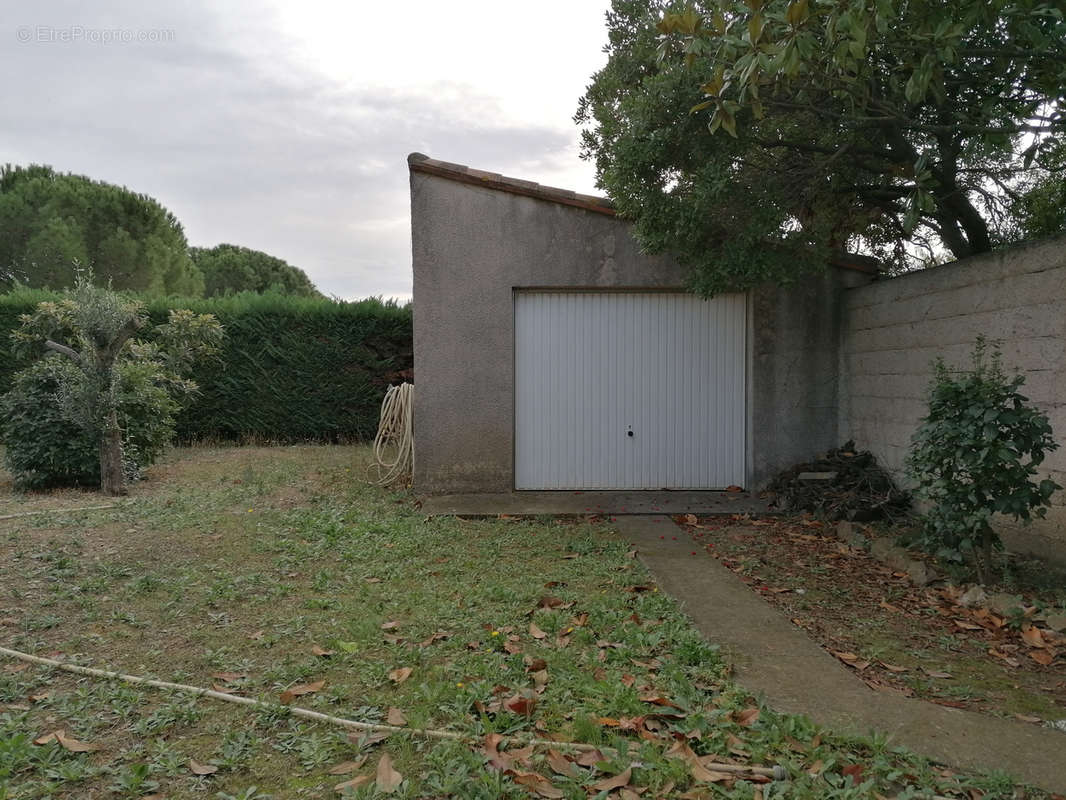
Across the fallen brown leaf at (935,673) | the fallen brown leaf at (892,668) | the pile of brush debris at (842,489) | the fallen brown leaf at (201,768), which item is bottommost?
the fallen brown leaf at (935,673)

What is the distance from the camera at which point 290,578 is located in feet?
15.9

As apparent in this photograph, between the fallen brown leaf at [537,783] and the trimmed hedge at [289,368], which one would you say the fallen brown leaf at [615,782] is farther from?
the trimmed hedge at [289,368]

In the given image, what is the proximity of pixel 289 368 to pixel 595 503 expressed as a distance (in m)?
6.86

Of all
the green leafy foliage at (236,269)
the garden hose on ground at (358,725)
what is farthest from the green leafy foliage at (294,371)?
the green leafy foliage at (236,269)

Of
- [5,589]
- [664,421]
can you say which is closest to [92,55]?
[5,589]

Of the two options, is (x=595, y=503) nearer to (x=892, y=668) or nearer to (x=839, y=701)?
(x=892, y=668)

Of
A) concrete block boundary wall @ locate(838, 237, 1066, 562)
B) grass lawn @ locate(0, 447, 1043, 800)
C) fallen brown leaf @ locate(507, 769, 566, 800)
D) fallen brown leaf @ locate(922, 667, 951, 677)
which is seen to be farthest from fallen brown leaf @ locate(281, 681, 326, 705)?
concrete block boundary wall @ locate(838, 237, 1066, 562)

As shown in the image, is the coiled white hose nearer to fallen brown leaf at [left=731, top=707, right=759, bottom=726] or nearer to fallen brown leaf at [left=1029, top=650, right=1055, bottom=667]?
fallen brown leaf at [left=731, top=707, right=759, bottom=726]

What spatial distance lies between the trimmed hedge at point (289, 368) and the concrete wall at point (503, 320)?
4953 mm

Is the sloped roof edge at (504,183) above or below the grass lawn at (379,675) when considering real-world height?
above

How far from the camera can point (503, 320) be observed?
297 inches

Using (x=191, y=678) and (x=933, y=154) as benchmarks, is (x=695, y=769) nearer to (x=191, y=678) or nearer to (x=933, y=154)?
(x=191, y=678)

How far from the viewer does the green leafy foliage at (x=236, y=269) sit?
3878 centimetres

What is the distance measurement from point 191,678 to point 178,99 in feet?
28.1
